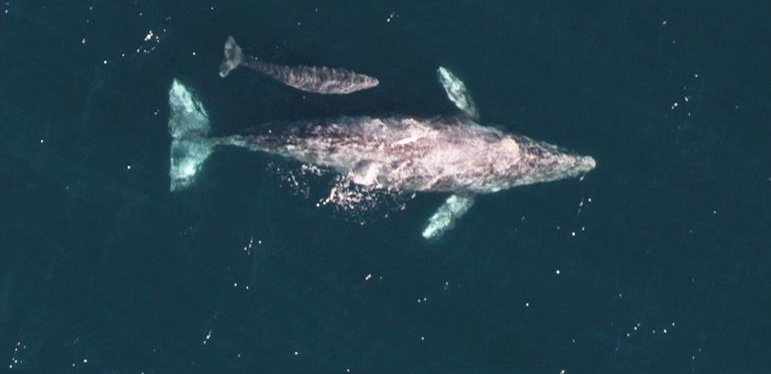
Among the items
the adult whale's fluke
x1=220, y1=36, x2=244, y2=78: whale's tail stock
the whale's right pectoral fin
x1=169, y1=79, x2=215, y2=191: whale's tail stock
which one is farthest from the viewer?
the whale's right pectoral fin

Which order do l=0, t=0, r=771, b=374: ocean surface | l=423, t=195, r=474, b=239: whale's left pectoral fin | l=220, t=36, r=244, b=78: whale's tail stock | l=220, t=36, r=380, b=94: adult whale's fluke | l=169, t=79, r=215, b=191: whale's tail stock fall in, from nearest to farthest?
l=220, t=36, r=244, b=78: whale's tail stock, l=220, t=36, r=380, b=94: adult whale's fluke, l=169, t=79, r=215, b=191: whale's tail stock, l=0, t=0, r=771, b=374: ocean surface, l=423, t=195, r=474, b=239: whale's left pectoral fin

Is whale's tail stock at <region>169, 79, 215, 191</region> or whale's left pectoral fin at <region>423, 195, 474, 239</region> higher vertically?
whale's tail stock at <region>169, 79, 215, 191</region>

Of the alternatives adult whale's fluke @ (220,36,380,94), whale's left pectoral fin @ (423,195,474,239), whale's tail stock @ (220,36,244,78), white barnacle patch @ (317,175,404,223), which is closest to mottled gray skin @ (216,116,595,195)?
white barnacle patch @ (317,175,404,223)

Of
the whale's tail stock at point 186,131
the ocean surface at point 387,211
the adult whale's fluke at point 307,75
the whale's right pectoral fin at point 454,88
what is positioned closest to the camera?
the adult whale's fluke at point 307,75

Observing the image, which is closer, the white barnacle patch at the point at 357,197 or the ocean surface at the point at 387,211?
the ocean surface at the point at 387,211

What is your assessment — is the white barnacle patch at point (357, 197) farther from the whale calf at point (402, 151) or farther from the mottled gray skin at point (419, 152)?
the mottled gray skin at point (419, 152)

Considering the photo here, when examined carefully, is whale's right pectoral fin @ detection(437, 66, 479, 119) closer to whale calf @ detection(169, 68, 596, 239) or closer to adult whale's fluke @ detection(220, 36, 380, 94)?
whale calf @ detection(169, 68, 596, 239)

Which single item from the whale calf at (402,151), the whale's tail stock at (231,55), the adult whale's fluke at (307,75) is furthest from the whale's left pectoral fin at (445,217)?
the whale's tail stock at (231,55)
